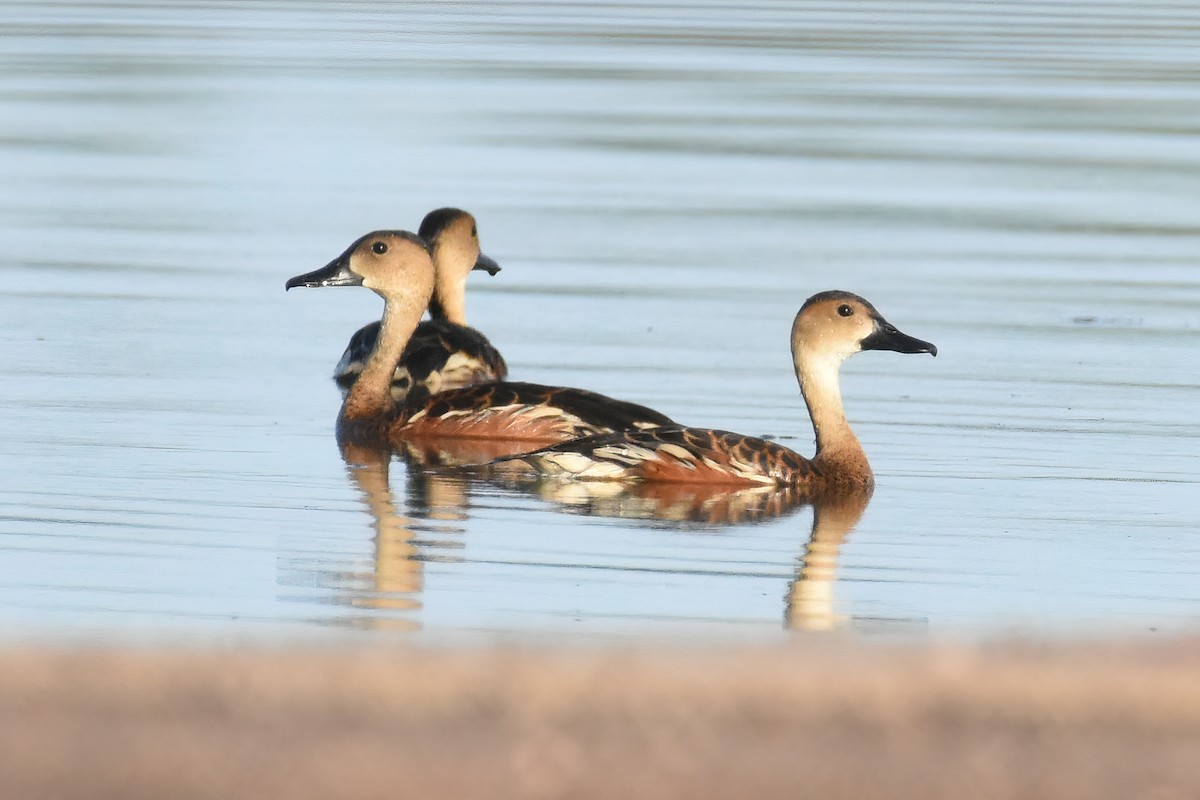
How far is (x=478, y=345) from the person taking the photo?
1330 centimetres

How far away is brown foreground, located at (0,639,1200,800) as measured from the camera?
12.4 feet

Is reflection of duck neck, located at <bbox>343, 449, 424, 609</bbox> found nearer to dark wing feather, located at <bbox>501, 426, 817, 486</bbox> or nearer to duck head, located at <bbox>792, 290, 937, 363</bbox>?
dark wing feather, located at <bbox>501, 426, 817, 486</bbox>

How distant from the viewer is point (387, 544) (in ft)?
30.5

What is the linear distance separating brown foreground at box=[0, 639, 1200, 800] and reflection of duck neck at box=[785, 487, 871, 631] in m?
4.00

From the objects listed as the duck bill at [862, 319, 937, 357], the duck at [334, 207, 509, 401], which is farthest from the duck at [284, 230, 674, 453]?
the duck bill at [862, 319, 937, 357]

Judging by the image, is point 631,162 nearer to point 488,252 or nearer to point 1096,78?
point 488,252

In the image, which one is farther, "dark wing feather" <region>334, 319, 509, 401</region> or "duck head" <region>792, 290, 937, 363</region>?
"dark wing feather" <region>334, 319, 509, 401</region>

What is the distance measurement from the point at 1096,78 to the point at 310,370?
23.9 m

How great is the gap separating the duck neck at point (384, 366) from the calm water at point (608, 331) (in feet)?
0.71

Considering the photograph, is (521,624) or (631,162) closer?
(521,624)

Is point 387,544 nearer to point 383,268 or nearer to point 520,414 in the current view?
point 520,414

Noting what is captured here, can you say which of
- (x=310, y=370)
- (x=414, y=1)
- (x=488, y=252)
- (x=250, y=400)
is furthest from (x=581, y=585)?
(x=414, y=1)

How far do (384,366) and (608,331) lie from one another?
245cm

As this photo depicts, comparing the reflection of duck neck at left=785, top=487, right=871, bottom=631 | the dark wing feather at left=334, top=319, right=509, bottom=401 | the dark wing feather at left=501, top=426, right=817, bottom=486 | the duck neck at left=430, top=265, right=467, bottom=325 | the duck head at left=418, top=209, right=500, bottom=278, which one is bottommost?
the reflection of duck neck at left=785, top=487, right=871, bottom=631
